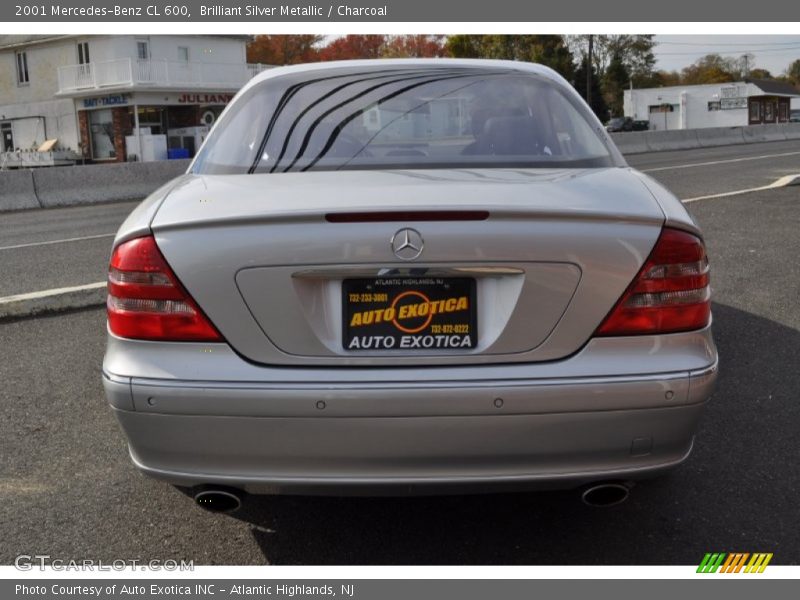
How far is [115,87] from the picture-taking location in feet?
152

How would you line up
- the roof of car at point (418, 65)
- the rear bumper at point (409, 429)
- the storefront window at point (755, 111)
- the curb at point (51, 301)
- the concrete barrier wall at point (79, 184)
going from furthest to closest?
the storefront window at point (755, 111), the concrete barrier wall at point (79, 184), the curb at point (51, 301), the roof of car at point (418, 65), the rear bumper at point (409, 429)

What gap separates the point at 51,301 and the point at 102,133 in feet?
148

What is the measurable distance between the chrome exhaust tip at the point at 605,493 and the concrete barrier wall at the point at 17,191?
593 inches

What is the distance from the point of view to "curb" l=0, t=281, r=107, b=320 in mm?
6332

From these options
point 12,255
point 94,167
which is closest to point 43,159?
point 94,167

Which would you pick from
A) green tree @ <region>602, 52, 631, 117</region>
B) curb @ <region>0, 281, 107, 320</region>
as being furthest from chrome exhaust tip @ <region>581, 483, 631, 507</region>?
green tree @ <region>602, 52, 631, 117</region>

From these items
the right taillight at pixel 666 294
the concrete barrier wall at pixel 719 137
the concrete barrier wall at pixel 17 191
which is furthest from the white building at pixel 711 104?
the right taillight at pixel 666 294

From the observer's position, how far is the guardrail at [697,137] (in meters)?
29.0

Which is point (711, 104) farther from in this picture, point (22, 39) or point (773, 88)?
point (22, 39)

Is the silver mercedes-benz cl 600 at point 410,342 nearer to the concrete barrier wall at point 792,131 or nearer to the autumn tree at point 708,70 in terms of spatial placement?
the concrete barrier wall at point 792,131

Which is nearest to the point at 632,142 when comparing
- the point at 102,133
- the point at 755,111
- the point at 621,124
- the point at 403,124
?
the point at 403,124

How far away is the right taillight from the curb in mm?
4838

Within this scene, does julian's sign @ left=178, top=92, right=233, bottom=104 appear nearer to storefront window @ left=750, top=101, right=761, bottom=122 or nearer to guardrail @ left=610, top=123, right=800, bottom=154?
guardrail @ left=610, top=123, right=800, bottom=154

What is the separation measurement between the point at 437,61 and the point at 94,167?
14611 millimetres
